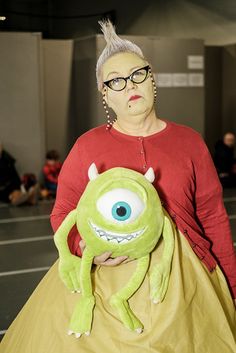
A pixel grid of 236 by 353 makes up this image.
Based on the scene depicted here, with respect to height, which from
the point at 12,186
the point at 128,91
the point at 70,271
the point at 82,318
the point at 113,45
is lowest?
the point at 12,186

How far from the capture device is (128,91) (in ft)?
5.59

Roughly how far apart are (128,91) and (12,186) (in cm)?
630

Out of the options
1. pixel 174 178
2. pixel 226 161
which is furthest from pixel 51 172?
pixel 174 178

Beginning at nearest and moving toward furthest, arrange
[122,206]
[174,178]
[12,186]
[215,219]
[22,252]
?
[122,206]
[174,178]
[215,219]
[22,252]
[12,186]

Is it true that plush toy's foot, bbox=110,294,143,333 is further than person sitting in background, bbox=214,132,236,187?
No

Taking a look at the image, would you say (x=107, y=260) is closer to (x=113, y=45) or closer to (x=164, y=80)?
(x=113, y=45)

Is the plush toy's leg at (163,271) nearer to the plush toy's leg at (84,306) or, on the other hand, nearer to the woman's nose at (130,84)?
the plush toy's leg at (84,306)

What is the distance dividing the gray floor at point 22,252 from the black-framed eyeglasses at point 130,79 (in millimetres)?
2117

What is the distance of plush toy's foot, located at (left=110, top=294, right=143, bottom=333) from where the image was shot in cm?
152

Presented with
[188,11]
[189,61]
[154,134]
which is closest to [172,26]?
[188,11]

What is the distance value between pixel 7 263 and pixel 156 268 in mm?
3606

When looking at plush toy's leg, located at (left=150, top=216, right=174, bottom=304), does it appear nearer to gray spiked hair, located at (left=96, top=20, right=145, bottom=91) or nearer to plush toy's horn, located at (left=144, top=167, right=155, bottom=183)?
plush toy's horn, located at (left=144, top=167, right=155, bottom=183)

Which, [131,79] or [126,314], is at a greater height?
[131,79]

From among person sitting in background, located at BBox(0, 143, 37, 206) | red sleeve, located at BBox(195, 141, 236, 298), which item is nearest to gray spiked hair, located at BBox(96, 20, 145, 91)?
red sleeve, located at BBox(195, 141, 236, 298)
